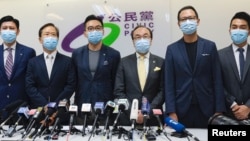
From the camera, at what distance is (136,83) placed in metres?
2.67

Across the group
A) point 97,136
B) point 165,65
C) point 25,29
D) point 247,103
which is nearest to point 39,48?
point 25,29

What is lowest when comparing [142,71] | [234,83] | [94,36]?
[234,83]

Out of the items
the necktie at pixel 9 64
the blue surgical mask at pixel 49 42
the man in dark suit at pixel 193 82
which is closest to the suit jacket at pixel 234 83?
the man in dark suit at pixel 193 82

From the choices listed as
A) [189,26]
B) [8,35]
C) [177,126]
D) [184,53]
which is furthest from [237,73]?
[8,35]

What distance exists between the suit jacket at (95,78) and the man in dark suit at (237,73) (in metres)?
1.13

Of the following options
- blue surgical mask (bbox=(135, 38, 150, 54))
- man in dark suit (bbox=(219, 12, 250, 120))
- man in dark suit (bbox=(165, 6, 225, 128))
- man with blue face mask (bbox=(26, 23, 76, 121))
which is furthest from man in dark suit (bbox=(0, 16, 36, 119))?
man in dark suit (bbox=(219, 12, 250, 120))

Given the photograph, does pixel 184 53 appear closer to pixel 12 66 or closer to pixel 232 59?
pixel 232 59

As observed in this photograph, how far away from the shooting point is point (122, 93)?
2635 millimetres

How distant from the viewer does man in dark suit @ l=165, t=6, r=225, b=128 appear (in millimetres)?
2506

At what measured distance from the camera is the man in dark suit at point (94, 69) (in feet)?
9.40

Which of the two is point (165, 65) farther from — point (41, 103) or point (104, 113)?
point (41, 103)

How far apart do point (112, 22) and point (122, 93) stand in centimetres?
157

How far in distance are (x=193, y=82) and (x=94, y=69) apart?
1.03 metres

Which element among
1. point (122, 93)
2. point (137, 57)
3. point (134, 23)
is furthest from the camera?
point (134, 23)
